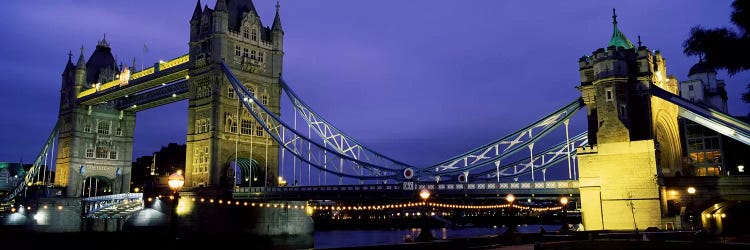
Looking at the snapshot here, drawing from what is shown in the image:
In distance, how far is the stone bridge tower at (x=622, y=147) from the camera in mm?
35844

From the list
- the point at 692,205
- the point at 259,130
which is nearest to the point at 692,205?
the point at 692,205

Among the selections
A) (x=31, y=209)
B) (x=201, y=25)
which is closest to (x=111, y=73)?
(x=31, y=209)

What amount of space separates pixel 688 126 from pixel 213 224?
146 ft

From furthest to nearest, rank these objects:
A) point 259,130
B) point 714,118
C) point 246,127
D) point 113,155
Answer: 1. point 113,155
2. point 259,130
3. point 246,127
4. point 714,118

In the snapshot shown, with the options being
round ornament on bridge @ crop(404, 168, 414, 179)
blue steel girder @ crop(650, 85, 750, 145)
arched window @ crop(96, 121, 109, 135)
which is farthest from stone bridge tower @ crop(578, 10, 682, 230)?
arched window @ crop(96, 121, 109, 135)

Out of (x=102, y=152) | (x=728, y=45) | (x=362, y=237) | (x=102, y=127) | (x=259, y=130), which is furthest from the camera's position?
(x=362, y=237)

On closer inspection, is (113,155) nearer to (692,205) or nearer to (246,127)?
(246,127)

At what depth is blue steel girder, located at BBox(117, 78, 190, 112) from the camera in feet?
223

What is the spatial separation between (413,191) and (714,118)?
2032 cm

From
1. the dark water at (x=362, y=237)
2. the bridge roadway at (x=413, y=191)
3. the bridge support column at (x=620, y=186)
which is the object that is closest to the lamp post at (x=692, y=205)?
the bridge support column at (x=620, y=186)

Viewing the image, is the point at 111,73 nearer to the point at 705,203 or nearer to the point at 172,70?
the point at 172,70

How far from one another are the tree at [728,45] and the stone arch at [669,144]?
2737 cm

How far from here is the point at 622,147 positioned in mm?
36844

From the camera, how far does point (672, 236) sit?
30.0 m
